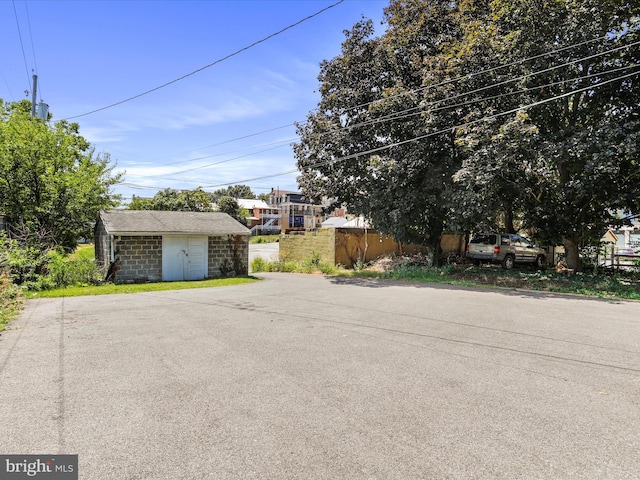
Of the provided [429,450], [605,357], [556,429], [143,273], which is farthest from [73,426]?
[143,273]

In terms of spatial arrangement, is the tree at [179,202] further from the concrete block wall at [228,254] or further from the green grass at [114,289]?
the green grass at [114,289]

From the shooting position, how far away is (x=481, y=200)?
1362cm

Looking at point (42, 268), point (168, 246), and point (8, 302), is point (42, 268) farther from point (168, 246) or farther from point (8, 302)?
point (8, 302)

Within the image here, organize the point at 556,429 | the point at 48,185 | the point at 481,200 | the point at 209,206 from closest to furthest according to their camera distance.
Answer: the point at 556,429, the point at 481,200, the point at 48,185, the point at 209,206

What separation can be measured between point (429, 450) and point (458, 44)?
15201 mm

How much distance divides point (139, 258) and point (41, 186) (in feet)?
17.3

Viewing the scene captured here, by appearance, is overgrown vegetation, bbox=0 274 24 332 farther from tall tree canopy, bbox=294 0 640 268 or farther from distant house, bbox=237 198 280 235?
distant house, bbox=237 198 280 235

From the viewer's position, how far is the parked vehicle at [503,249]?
18.6 metres

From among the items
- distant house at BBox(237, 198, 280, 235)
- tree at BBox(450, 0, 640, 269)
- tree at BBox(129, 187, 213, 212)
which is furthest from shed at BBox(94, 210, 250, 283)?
distant house at BBox(237, 198, 280, 235)

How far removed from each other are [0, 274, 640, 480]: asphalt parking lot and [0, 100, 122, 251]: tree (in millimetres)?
10522

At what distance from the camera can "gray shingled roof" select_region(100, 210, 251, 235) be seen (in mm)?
16234

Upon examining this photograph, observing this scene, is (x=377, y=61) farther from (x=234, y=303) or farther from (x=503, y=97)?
(x=234, y=303)

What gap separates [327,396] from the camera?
4066 mm

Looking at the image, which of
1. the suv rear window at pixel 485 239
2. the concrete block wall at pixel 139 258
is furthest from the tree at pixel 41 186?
the suv rear window at pixel 485 239
